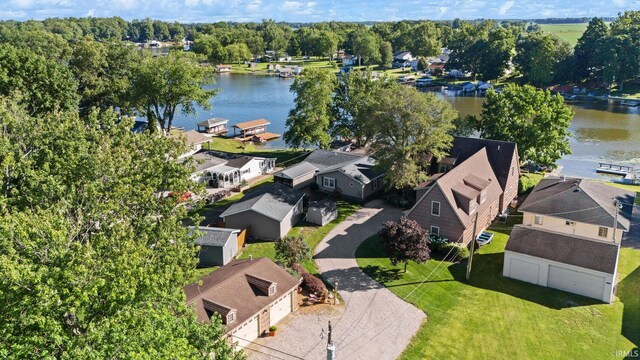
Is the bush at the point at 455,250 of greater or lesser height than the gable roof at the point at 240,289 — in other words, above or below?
below

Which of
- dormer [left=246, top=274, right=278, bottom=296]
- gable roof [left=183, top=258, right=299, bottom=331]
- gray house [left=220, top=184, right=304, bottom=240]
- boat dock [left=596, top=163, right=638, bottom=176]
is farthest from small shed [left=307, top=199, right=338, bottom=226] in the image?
boat dock [left=596, top=163, right=638, bottom=176]

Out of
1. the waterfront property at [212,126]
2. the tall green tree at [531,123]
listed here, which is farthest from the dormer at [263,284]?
the waterfront property at [212,126]

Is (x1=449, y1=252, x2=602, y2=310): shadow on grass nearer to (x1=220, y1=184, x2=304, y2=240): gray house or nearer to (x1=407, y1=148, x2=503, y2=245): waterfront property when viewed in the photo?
(x1=407, y1=148, x2=503, y2=245): waterfront property

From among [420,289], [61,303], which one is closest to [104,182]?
[61,303]

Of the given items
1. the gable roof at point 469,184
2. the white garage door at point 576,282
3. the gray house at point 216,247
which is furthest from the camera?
the gable roof at point 469,184

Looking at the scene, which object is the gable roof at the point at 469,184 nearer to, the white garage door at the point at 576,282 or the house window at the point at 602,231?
A: the white garage door at the point at 576,282

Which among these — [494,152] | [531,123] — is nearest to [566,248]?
[494,152]

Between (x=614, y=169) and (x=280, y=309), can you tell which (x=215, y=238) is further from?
(x=614, y=169)
